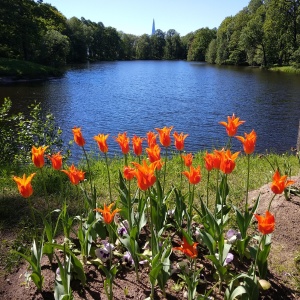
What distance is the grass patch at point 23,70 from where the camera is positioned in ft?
117

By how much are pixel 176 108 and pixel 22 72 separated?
21411 millimetres

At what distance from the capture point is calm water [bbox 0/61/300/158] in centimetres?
1655

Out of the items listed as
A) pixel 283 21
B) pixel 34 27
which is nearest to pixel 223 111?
pixel 34 27

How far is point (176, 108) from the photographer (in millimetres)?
23234

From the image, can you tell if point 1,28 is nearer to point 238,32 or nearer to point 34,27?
point 34,27

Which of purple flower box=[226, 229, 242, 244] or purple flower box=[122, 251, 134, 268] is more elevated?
purple flower box=[226, 229, 242, 244]

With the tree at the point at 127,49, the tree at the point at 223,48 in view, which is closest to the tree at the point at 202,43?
the tree at the point at 223,48

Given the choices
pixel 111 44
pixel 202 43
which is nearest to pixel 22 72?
pixel 202 43

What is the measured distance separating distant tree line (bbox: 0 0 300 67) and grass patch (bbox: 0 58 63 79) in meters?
4.48

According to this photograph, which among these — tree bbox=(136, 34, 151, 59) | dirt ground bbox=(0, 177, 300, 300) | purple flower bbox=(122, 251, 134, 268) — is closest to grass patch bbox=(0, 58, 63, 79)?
dirt ground bbox=(0, 177, 300, 300)

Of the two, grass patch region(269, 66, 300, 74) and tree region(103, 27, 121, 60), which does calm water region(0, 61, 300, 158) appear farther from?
tree region(103, 27, 121, 60)

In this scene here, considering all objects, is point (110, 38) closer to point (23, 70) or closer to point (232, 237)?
point (23, 70)

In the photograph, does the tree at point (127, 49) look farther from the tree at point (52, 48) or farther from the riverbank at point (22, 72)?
the riverbank at point (22, 72)

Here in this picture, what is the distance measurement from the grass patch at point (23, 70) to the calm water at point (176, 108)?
317 centimetres
